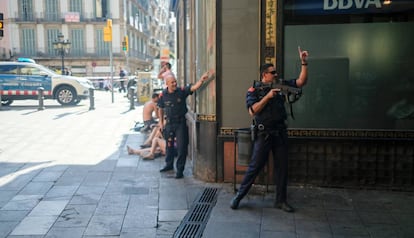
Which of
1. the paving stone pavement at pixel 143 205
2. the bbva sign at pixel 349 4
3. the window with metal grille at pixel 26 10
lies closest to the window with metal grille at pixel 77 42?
the window with metal grille at pixel 26 10

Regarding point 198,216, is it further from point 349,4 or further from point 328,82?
point 349,4

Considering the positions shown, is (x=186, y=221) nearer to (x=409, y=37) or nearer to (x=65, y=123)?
(x=409, y=37)

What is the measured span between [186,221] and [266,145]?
1.30 metres

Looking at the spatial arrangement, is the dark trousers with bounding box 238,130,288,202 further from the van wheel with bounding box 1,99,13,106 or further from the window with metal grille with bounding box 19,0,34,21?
the window with metal grille with bounding box 19,0,34,21

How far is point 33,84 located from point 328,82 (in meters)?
15.6

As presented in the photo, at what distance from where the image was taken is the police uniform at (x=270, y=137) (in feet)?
16.8

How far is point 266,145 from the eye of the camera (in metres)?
5.21

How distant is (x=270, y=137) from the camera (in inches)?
205

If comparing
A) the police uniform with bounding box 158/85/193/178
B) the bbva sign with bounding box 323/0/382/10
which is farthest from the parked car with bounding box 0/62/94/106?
the bbva sign with bounding box 323/0/382/10

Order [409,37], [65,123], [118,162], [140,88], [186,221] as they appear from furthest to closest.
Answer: [140,88] → [65,123] → [118,162] → [409,37] → [186,221]

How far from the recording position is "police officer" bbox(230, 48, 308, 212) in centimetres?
511

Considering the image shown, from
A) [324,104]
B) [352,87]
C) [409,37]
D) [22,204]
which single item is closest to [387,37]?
[409,37]

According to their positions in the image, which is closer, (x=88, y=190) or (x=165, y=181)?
(x=88, y=190)

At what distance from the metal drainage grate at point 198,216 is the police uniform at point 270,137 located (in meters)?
0.49
